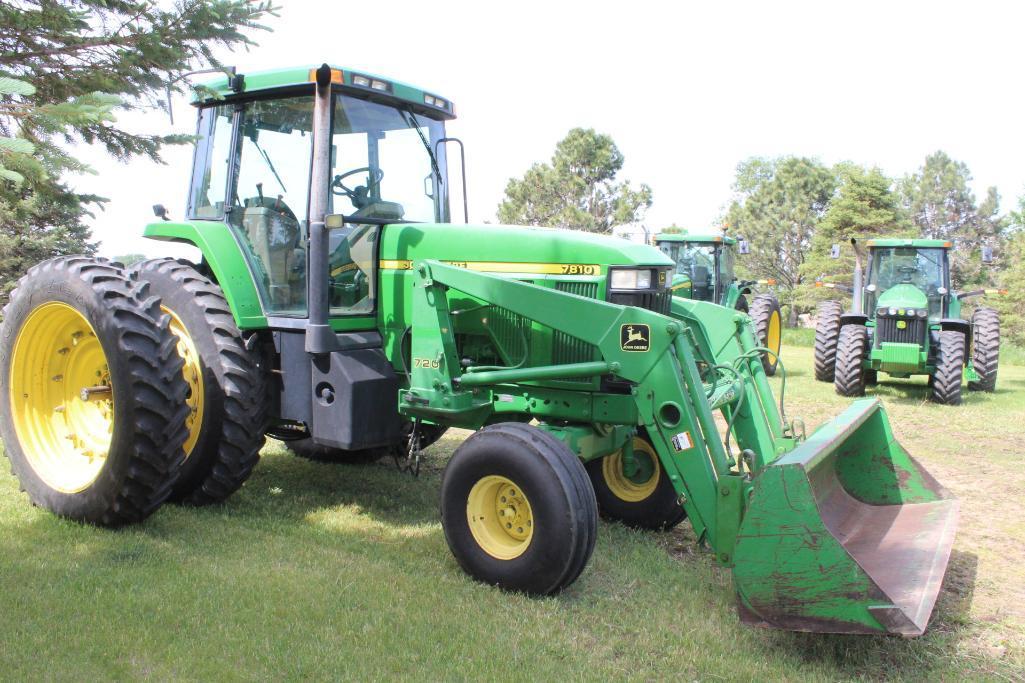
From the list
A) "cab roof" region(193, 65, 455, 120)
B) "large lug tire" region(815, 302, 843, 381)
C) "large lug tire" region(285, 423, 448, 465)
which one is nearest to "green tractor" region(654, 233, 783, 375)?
"large lug tire" region(815, 302, 843, 381)

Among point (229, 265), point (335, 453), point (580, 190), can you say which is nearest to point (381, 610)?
point (229, 265)

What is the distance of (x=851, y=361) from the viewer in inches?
444

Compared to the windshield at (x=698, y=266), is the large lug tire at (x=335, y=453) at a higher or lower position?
lower

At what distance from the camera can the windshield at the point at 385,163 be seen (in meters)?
4.94

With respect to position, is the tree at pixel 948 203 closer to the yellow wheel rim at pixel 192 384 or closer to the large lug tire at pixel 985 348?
the large lug tire at pixel 985 348

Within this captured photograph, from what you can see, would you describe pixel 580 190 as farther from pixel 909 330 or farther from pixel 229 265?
pixel 229 265

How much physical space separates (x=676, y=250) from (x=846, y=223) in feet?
80.9

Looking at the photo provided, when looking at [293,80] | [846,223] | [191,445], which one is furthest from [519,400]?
[846,223]

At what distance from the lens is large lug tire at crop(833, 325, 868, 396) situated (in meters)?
11.3

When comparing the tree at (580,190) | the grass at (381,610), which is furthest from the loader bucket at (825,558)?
the tree at (580,190)

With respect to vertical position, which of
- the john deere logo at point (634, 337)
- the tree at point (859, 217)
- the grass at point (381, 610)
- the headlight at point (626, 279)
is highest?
the tree at point (859, 217)

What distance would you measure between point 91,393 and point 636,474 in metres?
3.15

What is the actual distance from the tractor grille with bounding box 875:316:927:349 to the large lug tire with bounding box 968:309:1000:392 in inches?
64.1

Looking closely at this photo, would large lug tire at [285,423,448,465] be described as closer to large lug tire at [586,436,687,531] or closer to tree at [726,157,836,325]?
large lug tire at [586,436,687,531]
